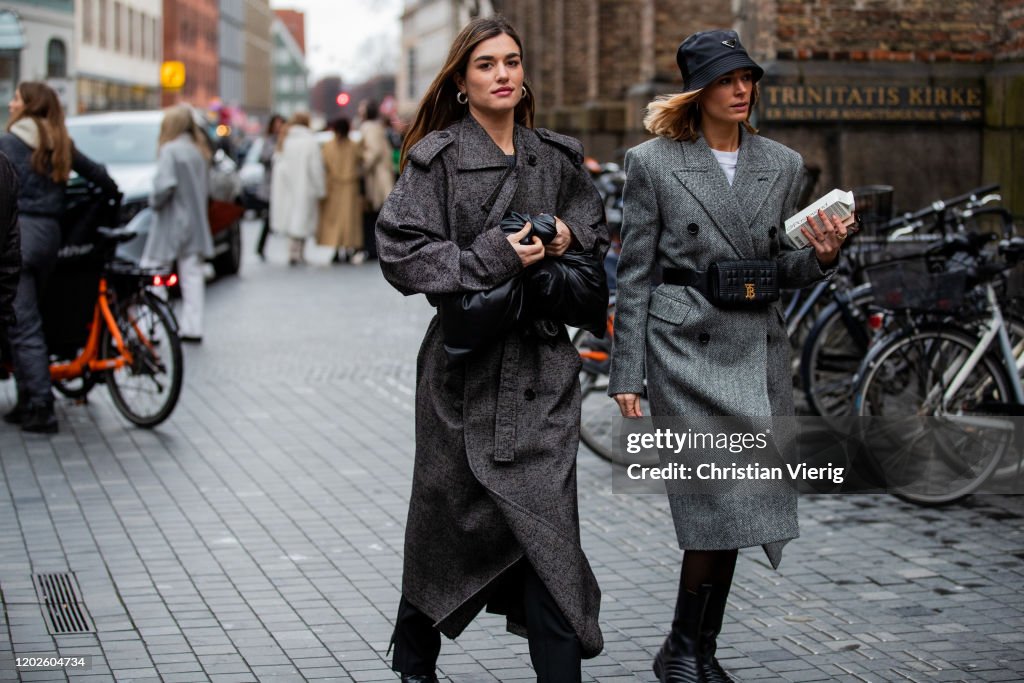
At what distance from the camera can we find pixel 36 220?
364 inches

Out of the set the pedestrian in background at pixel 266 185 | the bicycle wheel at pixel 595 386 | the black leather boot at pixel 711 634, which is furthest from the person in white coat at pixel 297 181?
the black leather boot at pixel 711 634

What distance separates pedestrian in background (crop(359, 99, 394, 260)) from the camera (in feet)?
72.3

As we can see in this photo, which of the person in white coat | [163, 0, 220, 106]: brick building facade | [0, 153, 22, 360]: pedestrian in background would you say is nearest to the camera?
[0, 153, 22, 360]: pedestrian in background

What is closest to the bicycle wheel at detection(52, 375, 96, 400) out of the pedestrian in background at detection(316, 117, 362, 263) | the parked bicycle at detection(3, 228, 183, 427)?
the parked bicycle at detection(3, 228, 183, 427)

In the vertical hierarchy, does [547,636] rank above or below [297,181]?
below

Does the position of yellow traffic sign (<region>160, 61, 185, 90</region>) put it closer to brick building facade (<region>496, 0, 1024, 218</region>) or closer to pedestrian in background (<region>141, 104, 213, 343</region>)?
pedestrian in background (<region>141, 104, 213, 343</region>)

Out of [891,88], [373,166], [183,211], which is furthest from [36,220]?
[373,166]

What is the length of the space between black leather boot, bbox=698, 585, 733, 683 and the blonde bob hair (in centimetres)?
131

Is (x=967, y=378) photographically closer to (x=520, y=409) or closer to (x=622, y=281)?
(x=622, y=281)

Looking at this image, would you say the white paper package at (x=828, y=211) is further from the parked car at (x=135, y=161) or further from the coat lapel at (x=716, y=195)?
the parked car at (x=135, y=161)

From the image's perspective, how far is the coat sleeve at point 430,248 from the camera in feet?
13.9

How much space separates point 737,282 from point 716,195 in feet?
0.85

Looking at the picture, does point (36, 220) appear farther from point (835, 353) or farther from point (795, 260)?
point (795, 260)

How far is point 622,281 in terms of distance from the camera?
4.88 m
